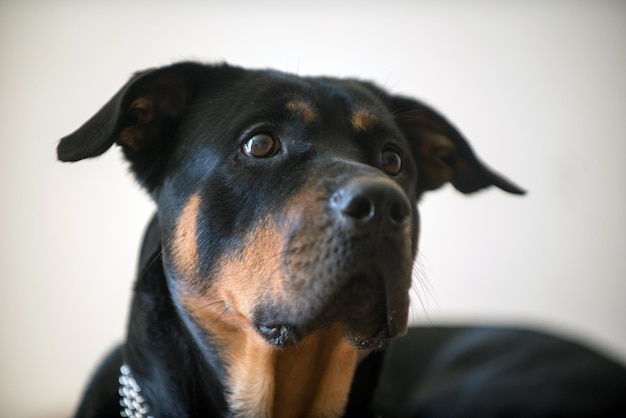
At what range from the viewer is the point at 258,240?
1.50m

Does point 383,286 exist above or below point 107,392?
above

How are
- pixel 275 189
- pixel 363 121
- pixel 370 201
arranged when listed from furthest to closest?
pixel 363 121 < pixel 275 189 < pixel 370 201

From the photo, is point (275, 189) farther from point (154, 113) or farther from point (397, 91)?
point (397, 91)

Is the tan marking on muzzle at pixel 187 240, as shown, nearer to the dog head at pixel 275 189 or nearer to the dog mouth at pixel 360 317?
the dog head at pixel 275 189

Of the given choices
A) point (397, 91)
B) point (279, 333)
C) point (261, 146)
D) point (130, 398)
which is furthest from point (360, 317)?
point (397, 91)

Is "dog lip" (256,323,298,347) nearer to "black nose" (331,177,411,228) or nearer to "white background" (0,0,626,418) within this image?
"black nose" (331,177,411,228)

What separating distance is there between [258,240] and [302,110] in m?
0.42

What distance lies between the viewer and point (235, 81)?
1832mm

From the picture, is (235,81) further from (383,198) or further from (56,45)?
(56,45)

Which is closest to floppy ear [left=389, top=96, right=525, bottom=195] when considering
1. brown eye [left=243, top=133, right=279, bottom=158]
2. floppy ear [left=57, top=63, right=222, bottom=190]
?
brown eye [left=243, top=133, right=279, bottom=158]

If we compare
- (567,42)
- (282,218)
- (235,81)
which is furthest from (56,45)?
(567,42)

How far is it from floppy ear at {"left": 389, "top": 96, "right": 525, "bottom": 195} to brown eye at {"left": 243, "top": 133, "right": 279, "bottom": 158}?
24.2 inches

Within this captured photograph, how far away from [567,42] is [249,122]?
2879 mm

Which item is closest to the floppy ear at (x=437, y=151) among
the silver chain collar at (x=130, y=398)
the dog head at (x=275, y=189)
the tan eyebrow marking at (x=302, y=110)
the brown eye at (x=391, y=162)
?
the dog head at (x=275, y=189)
